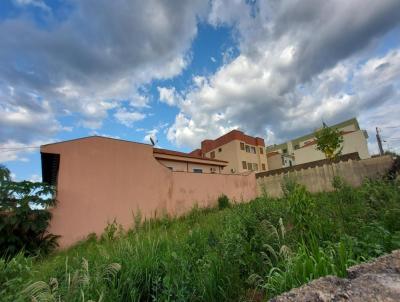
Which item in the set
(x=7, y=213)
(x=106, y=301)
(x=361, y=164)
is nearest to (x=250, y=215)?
(x=106, y=301)

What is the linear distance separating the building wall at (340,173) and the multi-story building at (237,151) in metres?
15.7

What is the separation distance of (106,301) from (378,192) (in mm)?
5472

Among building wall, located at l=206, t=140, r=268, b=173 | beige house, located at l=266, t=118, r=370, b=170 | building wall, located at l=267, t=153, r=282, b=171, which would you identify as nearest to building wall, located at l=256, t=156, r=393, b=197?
beige house, located at l=266, t=118, r=370, b=170

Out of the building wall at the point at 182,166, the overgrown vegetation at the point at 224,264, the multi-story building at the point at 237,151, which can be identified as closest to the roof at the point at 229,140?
the multi-story building at the point at 237,151

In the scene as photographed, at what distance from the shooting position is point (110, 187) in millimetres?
12289

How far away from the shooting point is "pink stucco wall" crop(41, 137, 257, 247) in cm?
1088

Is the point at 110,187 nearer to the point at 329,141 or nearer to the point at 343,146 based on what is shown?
the point at 329,141

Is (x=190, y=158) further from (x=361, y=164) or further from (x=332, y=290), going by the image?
(x=332, y=290)

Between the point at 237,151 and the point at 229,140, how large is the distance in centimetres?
208

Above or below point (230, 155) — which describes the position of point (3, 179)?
below

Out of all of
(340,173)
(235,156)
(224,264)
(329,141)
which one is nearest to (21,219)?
(224,264)

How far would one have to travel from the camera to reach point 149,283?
10.1ft

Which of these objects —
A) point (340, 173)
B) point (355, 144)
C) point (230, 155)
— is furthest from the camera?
point (230, 155)

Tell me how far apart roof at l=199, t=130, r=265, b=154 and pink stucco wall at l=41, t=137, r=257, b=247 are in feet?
64.0
